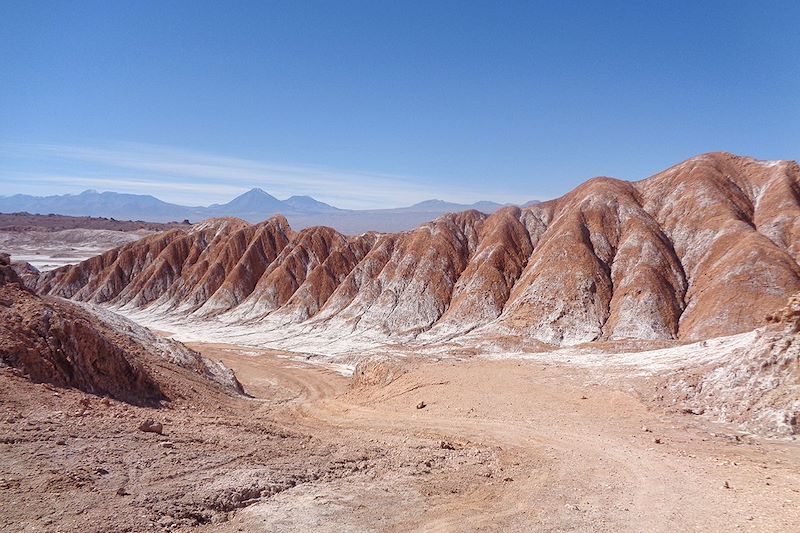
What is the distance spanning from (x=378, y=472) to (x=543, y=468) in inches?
171

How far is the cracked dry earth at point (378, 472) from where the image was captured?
8.95m

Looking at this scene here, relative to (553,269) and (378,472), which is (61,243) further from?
(378,472)

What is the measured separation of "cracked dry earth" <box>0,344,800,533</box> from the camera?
29.4ft

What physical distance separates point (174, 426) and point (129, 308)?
73624mm

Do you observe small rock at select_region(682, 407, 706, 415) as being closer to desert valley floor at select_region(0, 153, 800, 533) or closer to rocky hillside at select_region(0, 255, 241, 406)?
desert valley floor at select_region(0, 153, 800, 533)

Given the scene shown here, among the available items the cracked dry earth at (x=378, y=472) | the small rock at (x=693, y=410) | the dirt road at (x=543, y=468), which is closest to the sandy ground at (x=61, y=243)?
the dirt road at (x=543, y=468)

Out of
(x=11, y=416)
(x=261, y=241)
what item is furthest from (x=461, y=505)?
(x=261, y=241)

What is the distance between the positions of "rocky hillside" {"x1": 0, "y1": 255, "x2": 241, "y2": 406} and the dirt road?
4456 millimetres

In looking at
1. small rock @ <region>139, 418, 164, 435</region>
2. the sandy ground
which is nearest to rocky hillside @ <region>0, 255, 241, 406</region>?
small rock @ <region>139, 418, 164, 435</region>

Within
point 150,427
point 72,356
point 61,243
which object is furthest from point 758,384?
point 61,243

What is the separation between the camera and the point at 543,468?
43.9 ft

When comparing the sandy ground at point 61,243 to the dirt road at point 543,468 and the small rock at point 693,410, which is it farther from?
the small rock at point 693,410

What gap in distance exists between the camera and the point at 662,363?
21.8 m

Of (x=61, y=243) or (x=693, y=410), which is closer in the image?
(x=693, y=410)
